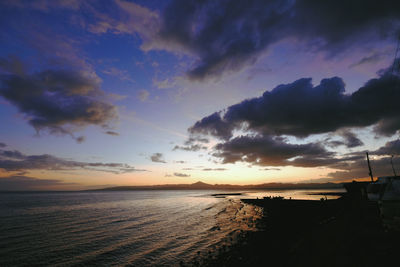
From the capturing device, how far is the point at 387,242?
12.5 meters

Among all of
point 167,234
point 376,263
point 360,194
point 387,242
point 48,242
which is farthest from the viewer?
point 360,194

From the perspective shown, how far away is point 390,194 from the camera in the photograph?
13.7 metres

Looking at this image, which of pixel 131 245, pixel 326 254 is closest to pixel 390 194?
pixel 326 254

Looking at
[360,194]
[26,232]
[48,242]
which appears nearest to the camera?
[48,242]

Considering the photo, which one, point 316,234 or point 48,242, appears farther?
point 48,242

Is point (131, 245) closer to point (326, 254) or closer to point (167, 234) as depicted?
point (167, 234)

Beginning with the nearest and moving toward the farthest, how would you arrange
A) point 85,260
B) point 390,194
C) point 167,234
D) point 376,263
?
point 376,263 → point 390,194 → point 85,260 → point 167,234

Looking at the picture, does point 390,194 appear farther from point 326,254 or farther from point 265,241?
point 265,241

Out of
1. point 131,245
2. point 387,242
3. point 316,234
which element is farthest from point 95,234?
point 387,242

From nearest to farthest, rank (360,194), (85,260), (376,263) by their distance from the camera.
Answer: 1. (376,263)
2. (85,260)
3. (360,194)

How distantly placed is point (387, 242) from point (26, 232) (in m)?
43.7

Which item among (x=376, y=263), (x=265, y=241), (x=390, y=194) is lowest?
(x=265, y=241)

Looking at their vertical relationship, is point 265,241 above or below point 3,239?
above

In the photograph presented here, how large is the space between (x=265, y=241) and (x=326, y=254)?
13215 millimetres
